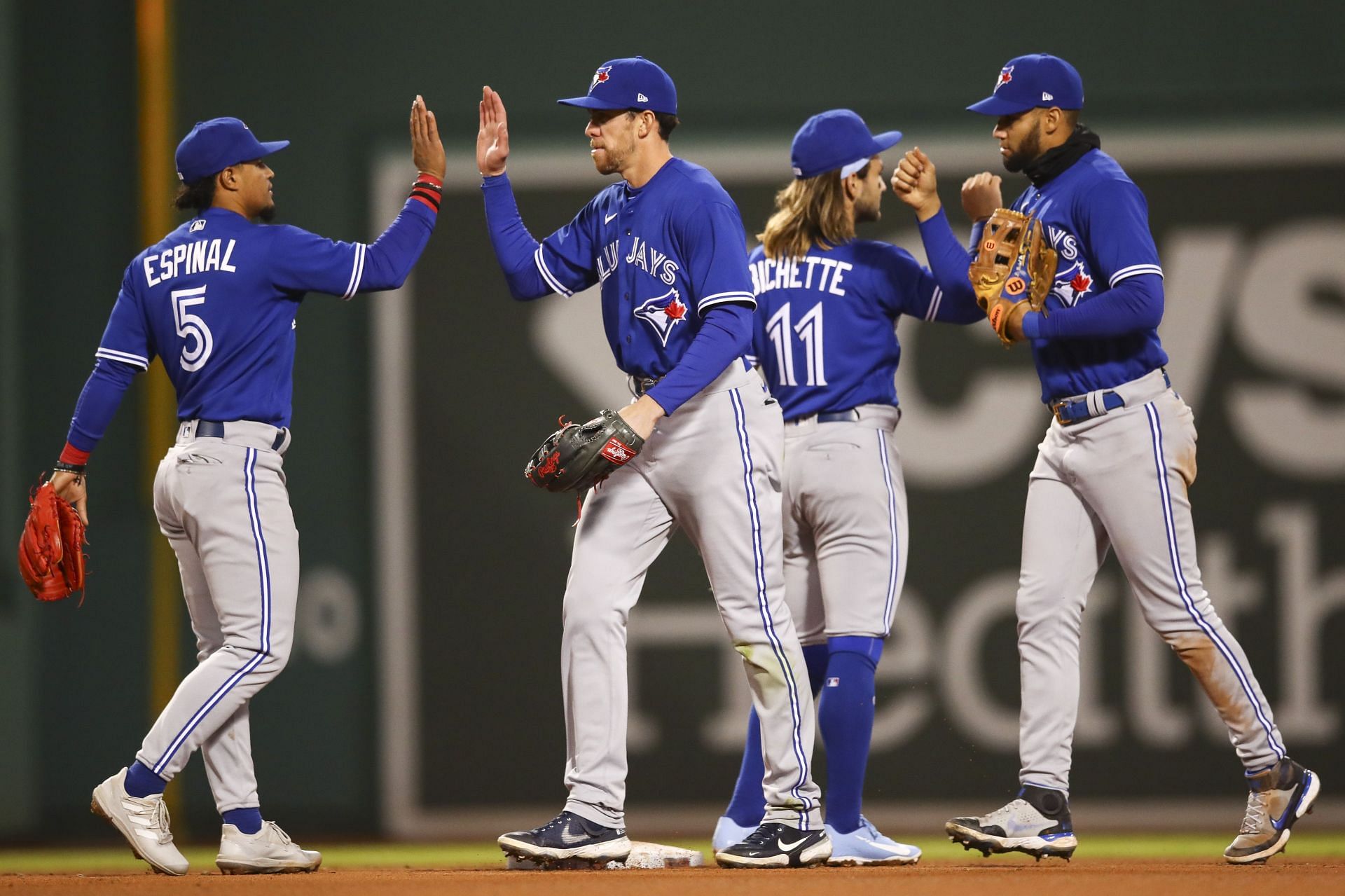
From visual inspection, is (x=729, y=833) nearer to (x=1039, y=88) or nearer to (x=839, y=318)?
(x=839, y=318)

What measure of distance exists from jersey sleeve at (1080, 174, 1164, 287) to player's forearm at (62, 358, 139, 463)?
2.71 metres

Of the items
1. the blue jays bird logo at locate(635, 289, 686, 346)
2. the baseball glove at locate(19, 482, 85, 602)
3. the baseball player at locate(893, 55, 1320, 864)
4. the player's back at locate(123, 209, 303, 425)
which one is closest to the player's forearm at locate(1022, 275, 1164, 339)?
the baseball player at locate(893, 55, 1320, 864)

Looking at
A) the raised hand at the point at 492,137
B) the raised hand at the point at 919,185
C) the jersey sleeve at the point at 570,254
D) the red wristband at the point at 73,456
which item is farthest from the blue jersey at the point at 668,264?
the red wristband at the point at 73,456

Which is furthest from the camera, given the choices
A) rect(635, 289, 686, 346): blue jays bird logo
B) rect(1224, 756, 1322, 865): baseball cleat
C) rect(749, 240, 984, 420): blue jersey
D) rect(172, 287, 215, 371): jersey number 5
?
rect(749, 240, 984, 420): blue jersey

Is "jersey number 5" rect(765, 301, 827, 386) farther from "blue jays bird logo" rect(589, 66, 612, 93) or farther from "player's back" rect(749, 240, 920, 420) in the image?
"blue jays bird logo" rect(589, 66, 612, 93)

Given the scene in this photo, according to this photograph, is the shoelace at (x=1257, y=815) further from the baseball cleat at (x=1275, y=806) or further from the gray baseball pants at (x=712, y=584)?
the gray baseball pants at (x=712, y=584)

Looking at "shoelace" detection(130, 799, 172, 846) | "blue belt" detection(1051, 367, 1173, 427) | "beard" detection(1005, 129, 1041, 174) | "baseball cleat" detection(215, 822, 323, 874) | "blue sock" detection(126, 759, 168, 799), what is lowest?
"baseball cleat" detection(215, 822, 323, 874)

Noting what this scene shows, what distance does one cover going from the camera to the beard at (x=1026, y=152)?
14.4ft

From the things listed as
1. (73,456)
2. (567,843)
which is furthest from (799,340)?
(73,456)

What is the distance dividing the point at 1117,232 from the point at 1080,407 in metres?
0.48

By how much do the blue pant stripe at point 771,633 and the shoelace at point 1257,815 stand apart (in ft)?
4.05

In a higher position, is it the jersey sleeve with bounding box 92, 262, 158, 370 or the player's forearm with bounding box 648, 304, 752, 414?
the jersey sleeve with bounding box 92, 262, 158, 370

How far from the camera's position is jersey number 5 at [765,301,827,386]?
15.0 feet

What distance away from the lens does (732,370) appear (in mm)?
4121
